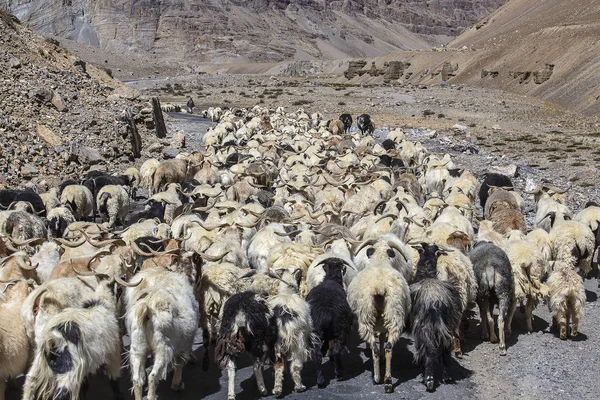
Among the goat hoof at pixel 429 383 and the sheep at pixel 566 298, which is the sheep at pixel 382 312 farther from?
the sheep at pixel 566 298

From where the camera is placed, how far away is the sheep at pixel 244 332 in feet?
22.3

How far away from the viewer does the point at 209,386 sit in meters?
7.53

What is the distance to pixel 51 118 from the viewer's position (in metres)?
21.2

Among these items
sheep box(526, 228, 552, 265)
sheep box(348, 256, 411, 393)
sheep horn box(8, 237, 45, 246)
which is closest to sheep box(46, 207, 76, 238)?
sheep horn box(8, 237, 45, 246)

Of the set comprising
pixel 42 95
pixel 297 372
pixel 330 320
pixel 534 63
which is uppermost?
pixel 534 63

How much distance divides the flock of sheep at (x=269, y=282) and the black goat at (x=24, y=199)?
47 millimetres

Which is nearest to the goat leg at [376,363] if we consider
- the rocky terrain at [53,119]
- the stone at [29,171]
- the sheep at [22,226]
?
the sheep at [22,226]

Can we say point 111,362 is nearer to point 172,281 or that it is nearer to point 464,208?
point 172,281

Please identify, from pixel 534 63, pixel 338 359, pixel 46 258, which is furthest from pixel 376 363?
pixel 534 63

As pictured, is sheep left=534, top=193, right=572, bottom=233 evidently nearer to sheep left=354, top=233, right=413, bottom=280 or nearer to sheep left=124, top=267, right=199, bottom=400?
sheep left=354, top=233, right=413, bottom=280

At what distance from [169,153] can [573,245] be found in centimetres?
1612

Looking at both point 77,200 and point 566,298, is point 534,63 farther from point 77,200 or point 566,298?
point 566,298

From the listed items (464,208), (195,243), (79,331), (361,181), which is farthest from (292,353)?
(361,181)

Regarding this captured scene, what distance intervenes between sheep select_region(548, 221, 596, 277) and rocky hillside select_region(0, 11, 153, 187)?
13242 mm
